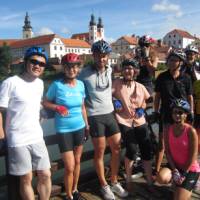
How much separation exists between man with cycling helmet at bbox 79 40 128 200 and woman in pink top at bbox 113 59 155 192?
0.18 meters

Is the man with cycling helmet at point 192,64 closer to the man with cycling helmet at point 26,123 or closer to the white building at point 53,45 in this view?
the man with cycling helmet at point 26,123

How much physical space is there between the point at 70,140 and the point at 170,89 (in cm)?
162

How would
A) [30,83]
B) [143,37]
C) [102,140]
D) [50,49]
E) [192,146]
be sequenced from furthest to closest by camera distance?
1. [50,49]
2. [143,37]
3. [102,140]
4. [192,146]
5. [30,83]

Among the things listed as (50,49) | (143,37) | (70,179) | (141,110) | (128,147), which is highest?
(50,49)

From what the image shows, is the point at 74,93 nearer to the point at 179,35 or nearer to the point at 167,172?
the point at 167,172

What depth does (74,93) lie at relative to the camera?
3873mm

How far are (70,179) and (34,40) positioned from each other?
5033 inches

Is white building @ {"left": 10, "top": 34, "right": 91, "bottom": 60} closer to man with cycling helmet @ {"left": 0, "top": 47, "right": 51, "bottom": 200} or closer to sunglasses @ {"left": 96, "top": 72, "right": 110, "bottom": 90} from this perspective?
Result: sunglasses @ {"left": 96, "top": 72, "right": 110, "bottom": 90}

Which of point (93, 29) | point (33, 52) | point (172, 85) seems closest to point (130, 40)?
point (93, 29)

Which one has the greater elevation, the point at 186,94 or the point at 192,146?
the point at 186,94

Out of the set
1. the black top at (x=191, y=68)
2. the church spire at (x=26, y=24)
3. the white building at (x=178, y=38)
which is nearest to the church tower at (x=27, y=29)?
the church spire at (x=26, y=24)

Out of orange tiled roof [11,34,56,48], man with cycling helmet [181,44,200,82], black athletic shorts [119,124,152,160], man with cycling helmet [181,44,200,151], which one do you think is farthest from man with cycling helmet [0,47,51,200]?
orange tiled roof [11,34,56,48]

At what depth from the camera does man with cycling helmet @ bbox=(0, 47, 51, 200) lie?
3279 mm

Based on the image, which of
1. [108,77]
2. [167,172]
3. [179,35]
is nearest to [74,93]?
[108,77]
